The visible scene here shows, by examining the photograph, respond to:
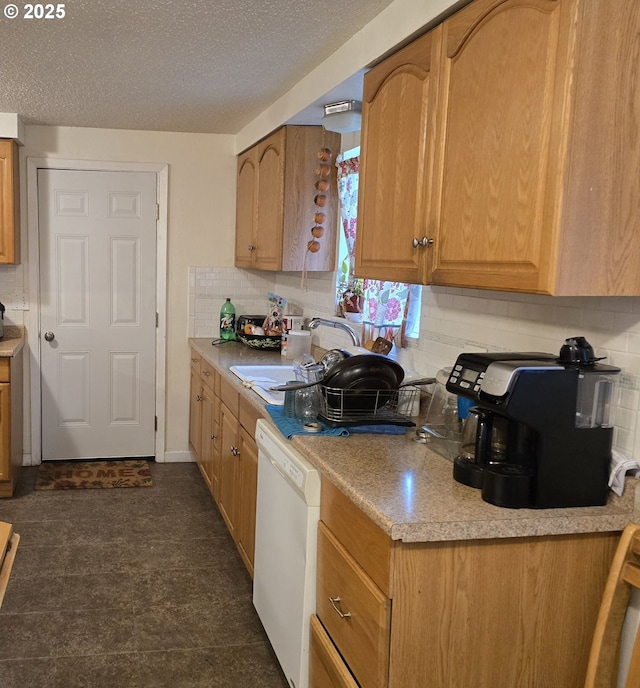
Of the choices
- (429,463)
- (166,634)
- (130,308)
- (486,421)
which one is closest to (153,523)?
(166,634)

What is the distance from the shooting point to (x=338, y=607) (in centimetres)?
185

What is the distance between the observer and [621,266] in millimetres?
1578

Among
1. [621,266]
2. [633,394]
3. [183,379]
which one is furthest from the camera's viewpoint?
[183,379]

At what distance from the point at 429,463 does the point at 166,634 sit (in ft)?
4.66

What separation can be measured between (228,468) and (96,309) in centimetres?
190

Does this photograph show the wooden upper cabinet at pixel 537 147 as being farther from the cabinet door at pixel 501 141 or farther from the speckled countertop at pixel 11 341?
the speckled countertop at pixel 11 341

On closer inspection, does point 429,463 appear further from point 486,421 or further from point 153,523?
point 153,523

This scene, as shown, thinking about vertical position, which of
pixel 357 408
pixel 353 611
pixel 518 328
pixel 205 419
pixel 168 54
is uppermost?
pixel 168 54

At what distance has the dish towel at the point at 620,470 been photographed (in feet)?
5.55

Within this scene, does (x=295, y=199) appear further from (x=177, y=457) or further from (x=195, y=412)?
(x=177, y=457)

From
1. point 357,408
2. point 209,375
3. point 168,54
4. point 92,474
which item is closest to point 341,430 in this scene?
point 357,408

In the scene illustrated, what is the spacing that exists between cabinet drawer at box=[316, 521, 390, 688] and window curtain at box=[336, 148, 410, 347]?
1180mm

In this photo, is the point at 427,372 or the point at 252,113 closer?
the point at 427,372

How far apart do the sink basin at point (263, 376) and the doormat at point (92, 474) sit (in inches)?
53.9
